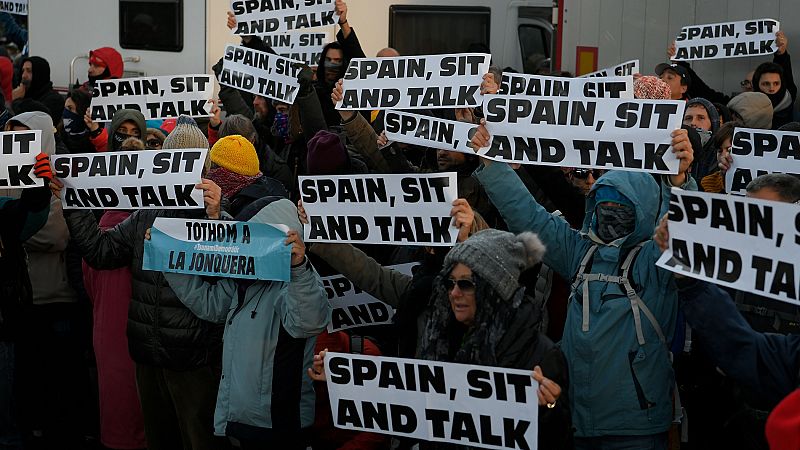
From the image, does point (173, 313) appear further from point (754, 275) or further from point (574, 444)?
point (754, 275)

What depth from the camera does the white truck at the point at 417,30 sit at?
12086mm

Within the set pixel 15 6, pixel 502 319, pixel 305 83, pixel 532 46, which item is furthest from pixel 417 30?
pixel 502 319

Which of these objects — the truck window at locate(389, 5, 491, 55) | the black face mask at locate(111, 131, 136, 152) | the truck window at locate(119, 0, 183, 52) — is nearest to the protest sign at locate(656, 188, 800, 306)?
the black face mask at locate(111, 131, 136, 152)

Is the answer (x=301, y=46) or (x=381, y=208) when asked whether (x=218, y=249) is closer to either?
(x=381, y=208)

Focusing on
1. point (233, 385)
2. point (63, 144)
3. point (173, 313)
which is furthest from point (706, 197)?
point (63, 144)

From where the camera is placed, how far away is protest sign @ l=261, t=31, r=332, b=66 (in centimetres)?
1078

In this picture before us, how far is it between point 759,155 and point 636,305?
2.11m

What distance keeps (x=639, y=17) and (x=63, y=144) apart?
216 inches

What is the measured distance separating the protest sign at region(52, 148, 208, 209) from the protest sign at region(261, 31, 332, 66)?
442cm

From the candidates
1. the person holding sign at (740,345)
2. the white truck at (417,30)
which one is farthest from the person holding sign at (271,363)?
the white truck at (417,30)

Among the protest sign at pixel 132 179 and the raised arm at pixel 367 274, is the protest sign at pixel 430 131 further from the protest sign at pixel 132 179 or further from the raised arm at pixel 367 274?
the protest sign at pixel 132 179

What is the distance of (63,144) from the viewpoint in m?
9.84

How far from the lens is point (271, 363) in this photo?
6008mm

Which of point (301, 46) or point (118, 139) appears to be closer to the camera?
point (118, 139)
